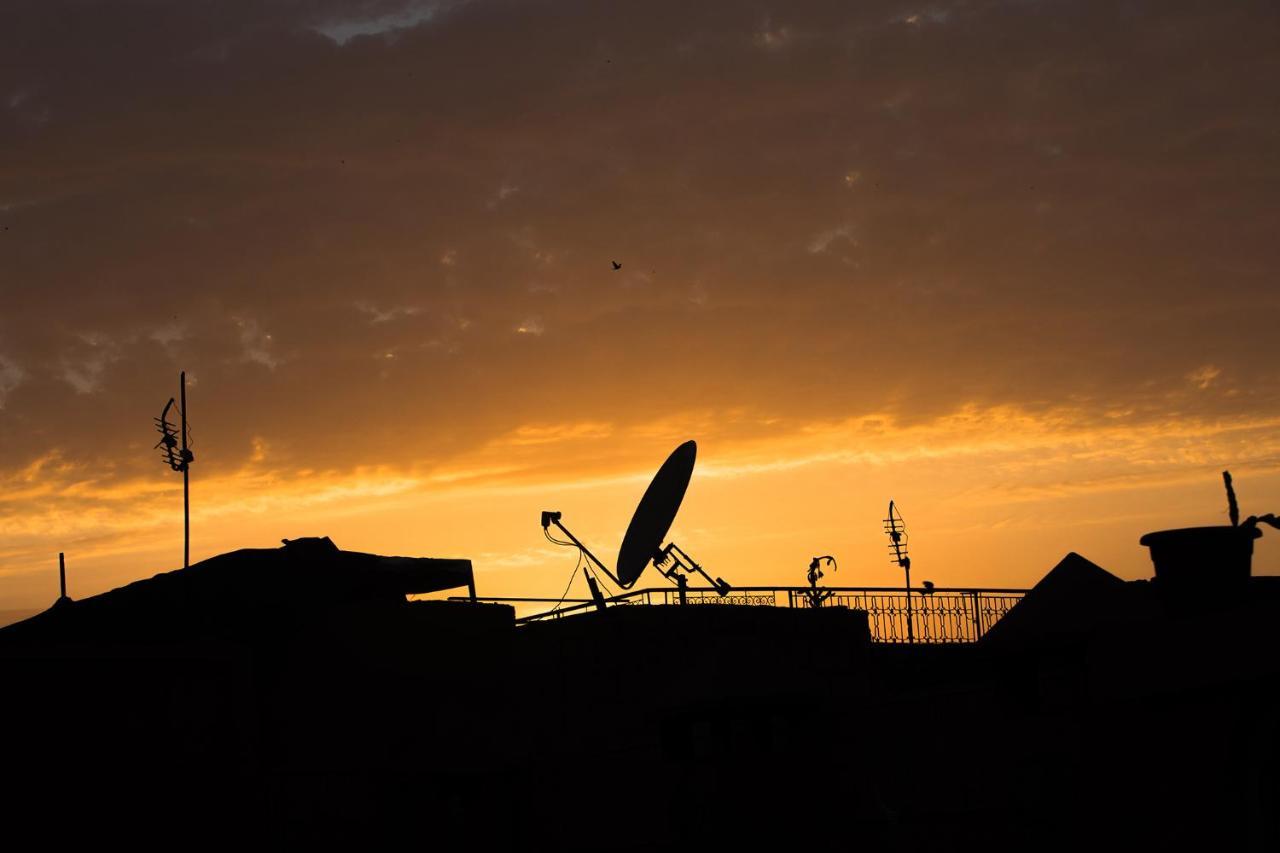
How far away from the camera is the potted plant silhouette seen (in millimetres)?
12836

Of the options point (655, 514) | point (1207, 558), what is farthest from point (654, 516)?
point (1207, 558)

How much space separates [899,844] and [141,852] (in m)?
9.88

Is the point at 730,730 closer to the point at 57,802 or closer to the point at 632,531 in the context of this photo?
the point at 632,531

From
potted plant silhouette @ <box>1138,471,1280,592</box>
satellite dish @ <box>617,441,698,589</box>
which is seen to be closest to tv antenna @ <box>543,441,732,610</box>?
satellite dish @ <box>617,441,698,589</box>

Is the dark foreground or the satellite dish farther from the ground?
the satellite dish

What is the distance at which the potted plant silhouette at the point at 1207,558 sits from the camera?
505 inches

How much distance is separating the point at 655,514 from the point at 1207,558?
468 inches

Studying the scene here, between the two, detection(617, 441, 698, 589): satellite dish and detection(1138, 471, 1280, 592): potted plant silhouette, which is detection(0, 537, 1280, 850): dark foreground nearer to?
detection(1138, 471, 1280, 592): potted plant silhouette

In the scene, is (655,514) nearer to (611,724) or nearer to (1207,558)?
(611,724)

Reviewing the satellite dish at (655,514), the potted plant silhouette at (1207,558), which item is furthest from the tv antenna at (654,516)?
the potted plant silhouette at (1207,558)

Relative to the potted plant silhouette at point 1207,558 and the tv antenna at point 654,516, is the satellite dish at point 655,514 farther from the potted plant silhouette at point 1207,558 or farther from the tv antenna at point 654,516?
the potted plant silhouette at point 1207,558

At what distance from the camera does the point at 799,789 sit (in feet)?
67.5

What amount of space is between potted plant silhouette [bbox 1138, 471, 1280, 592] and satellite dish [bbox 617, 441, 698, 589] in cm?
1082

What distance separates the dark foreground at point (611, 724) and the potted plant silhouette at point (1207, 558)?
0.21 meters
